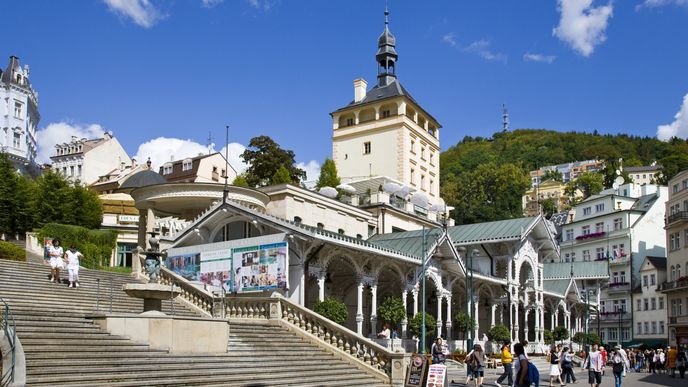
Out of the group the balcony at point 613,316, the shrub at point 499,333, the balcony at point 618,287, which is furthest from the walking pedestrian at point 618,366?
the balcony at point 618,287

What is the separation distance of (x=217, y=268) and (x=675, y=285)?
43.4 meters

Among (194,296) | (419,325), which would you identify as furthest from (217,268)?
(419,325)

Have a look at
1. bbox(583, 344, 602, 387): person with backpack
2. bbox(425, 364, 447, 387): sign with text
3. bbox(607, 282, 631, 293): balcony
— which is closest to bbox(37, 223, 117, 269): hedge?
bbox(425, 364, 447, 387): sign with text

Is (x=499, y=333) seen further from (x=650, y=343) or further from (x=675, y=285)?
(x=650, y=343)

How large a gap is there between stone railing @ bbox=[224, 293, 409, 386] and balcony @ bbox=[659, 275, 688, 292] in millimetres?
43881

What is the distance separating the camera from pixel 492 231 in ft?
155

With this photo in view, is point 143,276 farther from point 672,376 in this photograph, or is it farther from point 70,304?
point 672,376

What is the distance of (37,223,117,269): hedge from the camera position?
38594mm

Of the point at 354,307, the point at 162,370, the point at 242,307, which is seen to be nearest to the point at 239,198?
the point at 354,307

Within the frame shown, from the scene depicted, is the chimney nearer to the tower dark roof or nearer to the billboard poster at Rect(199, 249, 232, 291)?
the tower dark roof

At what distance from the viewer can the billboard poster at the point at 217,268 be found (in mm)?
30105

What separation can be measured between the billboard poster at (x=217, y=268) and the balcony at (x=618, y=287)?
175 ft

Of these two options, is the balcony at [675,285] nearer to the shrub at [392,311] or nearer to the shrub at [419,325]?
the shrub at [419,325]

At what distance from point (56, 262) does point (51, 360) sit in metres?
9.09
